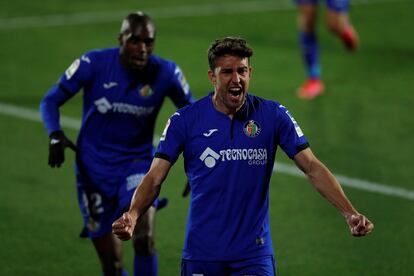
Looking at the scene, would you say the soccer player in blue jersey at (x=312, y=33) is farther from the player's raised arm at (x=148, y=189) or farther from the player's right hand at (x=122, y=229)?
the player's right hand at (x=122, y=229)

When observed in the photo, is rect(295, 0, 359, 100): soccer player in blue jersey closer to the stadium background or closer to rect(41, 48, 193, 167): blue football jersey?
the stadium background

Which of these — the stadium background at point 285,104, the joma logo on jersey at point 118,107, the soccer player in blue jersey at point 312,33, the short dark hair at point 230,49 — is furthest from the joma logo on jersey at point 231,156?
the soccer player in blue jersey at point 312,33

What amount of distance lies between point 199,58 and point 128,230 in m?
10.4

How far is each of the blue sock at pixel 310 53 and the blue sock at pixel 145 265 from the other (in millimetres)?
6964

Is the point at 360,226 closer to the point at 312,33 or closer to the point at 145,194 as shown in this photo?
the point at 145,194

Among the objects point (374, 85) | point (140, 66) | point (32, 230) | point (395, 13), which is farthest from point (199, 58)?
point (140, 66)

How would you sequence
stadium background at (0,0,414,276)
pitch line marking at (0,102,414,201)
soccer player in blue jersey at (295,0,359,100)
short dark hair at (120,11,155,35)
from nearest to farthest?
short dark hair at (120,11,155,35), stadium background at (0,0,414,276), pitch line marking at (0,102,414,201), soccer player in blue jersey at (295,0,359,100)

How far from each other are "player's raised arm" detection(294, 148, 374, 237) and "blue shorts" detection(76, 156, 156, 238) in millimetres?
2015

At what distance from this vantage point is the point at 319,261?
929cm

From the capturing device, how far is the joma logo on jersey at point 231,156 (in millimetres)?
6426

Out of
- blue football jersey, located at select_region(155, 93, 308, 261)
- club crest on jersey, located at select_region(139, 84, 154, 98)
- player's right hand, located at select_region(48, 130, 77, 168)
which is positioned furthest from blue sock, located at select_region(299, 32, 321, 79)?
blue football jersey, located at select_region(155, 93, 308, 261)

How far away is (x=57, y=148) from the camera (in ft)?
26.2

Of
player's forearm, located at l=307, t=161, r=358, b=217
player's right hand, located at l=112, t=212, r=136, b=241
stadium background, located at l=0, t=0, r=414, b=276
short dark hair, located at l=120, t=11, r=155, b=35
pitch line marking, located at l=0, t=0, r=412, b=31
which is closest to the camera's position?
player's right hand, located at l=112, t=212, r=136, b=241

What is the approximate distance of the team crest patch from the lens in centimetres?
650
